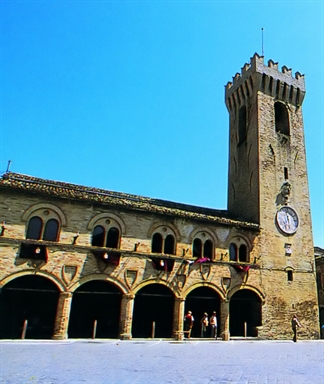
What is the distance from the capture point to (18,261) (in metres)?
16.1

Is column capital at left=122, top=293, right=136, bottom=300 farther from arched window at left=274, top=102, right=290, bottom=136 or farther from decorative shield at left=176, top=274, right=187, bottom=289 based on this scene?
arched window at left=274, top=102, right=290, bottom=136

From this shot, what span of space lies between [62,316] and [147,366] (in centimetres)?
822

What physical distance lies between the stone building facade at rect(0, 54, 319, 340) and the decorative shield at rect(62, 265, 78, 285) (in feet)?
0.17

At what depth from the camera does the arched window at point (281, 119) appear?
28.5m

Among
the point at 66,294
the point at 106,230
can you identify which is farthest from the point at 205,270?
A: the point at 66,294

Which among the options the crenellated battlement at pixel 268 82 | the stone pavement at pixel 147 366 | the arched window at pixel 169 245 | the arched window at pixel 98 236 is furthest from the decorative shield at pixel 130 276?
the crenellated battlement at pixel 268 82

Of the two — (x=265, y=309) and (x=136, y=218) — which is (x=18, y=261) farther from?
(x=265, y=309)

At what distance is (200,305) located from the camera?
21.9m

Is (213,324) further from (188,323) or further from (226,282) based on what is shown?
(226,282)

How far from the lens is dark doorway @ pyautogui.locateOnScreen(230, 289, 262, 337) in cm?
2189

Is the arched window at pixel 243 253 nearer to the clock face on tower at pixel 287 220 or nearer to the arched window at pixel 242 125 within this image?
the clock face on tower at pixel 287 220

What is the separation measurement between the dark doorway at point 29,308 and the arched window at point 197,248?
885cm

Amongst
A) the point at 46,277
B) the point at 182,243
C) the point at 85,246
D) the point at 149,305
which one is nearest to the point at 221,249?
the point at 182,243

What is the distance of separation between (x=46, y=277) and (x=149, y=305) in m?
7.34
